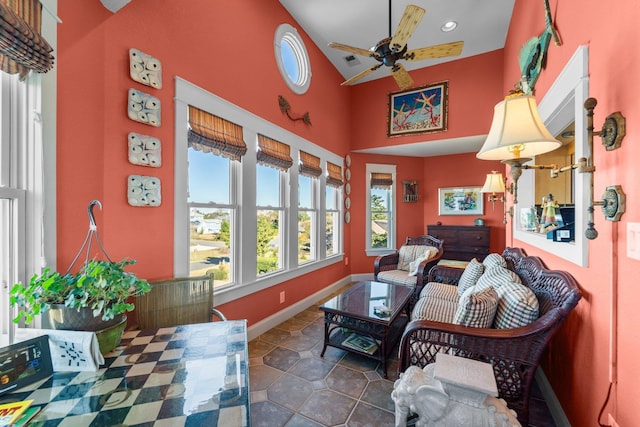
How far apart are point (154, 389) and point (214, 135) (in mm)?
1883

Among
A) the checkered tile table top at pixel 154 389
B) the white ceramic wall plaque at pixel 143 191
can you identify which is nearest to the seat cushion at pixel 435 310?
the checkered tile table top at pixel 154 389

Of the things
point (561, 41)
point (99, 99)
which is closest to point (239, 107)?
point (99, 99)

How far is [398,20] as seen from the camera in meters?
3.33

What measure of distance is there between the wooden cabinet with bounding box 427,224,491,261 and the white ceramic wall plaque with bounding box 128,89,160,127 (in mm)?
4689

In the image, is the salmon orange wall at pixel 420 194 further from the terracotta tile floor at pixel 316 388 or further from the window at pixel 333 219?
the terracotta tile floor at pixel 316 388

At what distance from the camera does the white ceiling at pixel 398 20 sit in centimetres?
311

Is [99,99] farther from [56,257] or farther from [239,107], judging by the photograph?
[239,107]

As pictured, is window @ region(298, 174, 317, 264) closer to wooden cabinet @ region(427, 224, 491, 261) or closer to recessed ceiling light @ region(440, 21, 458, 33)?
wooden cabinet @ region(427, 224, 491, 261)

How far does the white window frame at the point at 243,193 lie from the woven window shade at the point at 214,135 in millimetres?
52

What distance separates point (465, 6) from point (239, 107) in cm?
301

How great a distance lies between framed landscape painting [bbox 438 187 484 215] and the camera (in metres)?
4.97

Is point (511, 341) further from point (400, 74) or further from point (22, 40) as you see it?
point (22, 40)

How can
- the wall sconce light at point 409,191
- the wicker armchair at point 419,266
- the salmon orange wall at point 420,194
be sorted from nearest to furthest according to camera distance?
the wicker armchair at point 419,266
the salmon orange wall at point 420,194
the wall sconce light at point 409,191

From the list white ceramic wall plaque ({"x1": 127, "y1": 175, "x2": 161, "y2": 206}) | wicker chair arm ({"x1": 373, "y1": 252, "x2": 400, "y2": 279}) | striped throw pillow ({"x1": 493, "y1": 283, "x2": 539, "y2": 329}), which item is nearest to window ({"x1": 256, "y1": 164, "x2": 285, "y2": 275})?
white ceramic wall plaque ({"x1": 127, "y1": 175, "x2": 161, "y2": 206})
